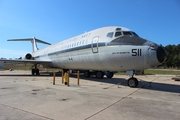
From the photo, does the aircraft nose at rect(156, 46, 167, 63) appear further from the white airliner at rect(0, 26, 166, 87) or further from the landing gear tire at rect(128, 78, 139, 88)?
the landing gear tire at rect(128, 78, 139, 88)

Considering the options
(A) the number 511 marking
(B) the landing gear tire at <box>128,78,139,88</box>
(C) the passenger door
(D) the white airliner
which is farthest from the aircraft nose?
(C) the passenger door

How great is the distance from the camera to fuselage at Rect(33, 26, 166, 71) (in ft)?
25.9

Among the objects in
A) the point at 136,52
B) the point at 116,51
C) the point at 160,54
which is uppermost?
the point at 116,51

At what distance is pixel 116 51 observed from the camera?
29.6ft

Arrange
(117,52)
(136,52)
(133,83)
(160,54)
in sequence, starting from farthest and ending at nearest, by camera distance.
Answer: (133,83) → (117,52) → (136,52) → (160,54)

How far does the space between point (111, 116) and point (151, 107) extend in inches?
64.8

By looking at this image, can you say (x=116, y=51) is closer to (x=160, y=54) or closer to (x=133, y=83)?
(x=133, y=83)

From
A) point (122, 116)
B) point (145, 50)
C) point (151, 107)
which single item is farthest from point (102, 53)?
point (122, 116)

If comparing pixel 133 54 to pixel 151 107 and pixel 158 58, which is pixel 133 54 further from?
pixel 151 107

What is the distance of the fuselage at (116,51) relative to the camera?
791cm

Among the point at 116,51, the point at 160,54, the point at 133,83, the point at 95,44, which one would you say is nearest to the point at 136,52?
the point at 160,54

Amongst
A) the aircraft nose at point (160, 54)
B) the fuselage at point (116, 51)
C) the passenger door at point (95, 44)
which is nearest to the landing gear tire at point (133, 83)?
the fuselage at point (116, 51)

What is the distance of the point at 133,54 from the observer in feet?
27.0

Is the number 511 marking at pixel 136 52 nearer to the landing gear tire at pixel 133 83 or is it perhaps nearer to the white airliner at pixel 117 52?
the white airliner at pixel 117 52
